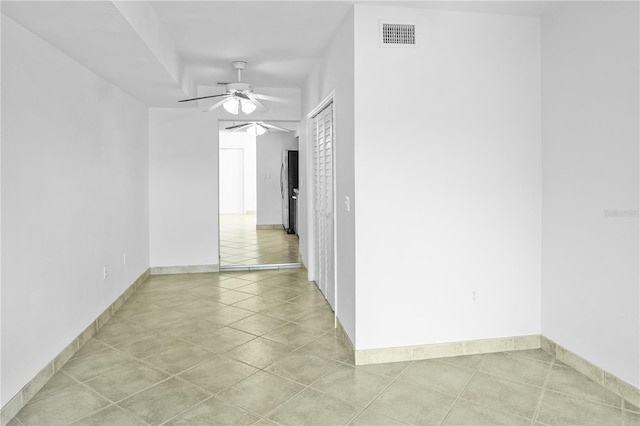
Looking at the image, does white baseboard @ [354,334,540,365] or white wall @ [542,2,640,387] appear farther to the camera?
white baseboard @ [354,334,540,365]

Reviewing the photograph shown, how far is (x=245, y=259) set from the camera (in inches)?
274

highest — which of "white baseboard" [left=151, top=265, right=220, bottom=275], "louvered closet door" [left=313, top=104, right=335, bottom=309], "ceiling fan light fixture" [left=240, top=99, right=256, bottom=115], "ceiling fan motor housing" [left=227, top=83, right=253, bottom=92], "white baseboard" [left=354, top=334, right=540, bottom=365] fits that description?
"ceiling fan motor housing" [left=227, top=83, right=253, bottom=92]

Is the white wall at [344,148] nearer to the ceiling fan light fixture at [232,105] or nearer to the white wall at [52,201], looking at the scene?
the ceiling fan light fixture at [232,105]

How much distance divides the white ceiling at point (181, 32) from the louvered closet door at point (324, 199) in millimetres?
687

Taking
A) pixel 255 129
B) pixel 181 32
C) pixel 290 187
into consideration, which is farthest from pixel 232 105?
pixel 290 187

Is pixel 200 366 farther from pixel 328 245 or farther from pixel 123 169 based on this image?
pixel 123 169

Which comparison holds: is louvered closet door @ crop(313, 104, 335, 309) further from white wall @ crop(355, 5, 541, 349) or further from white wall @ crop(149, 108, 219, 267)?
white wall @ crop(149, 108, 219, 267)

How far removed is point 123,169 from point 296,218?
5103mm

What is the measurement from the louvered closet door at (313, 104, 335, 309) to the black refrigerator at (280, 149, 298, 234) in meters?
4.42

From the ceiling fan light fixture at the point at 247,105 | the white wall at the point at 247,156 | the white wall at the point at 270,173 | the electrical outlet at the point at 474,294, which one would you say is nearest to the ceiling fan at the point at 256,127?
the ceiling fan light fixture at the point at 247,105

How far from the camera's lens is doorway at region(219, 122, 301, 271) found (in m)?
7.19

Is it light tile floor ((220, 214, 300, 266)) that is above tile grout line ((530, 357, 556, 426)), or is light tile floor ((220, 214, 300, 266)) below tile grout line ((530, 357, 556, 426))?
above

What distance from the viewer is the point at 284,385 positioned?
2.85 meters

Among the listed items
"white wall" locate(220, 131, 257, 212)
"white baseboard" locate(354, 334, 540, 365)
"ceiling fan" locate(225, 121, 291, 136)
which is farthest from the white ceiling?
"white wall" locate(220, 131, 257, 212)
